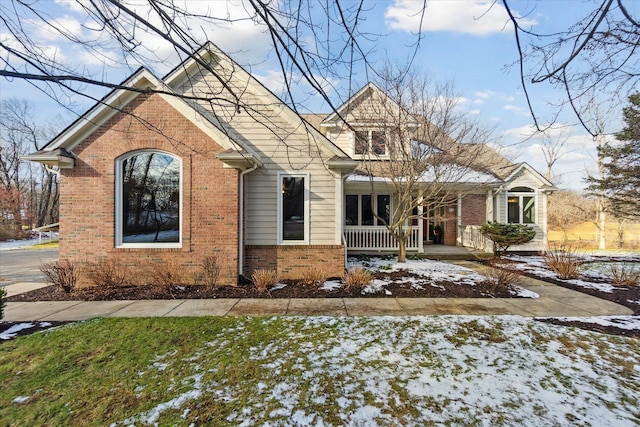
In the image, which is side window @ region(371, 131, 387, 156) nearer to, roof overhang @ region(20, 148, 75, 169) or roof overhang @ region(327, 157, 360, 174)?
roof overhang @ region(327, 157, 360, 174)

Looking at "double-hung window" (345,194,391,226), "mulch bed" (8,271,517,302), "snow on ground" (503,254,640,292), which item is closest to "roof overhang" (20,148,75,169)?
"mulch bed" (8,271,517,302)

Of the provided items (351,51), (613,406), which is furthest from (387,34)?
(613,406)

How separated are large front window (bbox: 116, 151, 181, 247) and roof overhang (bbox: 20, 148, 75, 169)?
3.59 ft

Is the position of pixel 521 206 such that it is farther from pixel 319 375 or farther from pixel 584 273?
pixel 319 375

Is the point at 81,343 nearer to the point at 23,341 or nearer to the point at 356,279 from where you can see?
the point at 23,341

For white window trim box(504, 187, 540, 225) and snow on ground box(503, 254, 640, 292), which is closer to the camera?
snow on ground box(503, 254, 640, 292)

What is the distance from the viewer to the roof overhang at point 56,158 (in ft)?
24.0

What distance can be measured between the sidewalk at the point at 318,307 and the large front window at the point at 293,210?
2.54 m

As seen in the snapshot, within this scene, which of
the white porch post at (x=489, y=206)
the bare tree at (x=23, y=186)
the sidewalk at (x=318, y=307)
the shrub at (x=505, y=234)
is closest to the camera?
the sidewalk at (x=318, y=307)

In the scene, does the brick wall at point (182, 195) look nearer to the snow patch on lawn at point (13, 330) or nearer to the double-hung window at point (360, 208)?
the snow patch on lawn at point (13, 330)

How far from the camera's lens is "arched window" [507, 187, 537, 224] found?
49.5 ft

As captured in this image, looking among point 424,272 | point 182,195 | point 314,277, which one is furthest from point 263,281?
point 424,272

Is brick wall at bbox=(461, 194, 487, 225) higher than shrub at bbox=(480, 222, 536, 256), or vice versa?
brick wall at bbox=(461, 194, 487, 225)

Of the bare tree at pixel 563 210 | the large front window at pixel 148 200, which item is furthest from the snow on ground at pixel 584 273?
the bare tree at pixel 563 210
